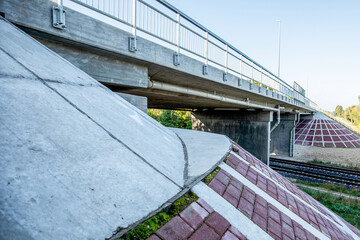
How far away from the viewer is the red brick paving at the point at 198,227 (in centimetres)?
134

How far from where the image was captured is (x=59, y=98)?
2.01m

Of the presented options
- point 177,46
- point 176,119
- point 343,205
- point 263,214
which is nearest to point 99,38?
point 177,46

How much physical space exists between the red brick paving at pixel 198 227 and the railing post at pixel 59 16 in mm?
3815

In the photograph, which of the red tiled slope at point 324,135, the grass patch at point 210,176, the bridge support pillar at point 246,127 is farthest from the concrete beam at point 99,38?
the red tiled slope at point 324,135

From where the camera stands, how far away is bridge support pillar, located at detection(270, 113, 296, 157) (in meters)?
27.5

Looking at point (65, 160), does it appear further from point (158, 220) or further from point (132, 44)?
point (132, 44)

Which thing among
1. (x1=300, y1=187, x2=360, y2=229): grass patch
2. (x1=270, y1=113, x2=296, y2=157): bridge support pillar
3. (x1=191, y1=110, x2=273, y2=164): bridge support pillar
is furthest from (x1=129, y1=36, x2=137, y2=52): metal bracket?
(x1=270, y1=113, x2=296, y2=157): bridge support pillar

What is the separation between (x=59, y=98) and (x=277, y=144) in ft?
101

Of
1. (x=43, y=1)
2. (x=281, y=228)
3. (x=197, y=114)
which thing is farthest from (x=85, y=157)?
(x=197, y=114)

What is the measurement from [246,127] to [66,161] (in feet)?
61.9

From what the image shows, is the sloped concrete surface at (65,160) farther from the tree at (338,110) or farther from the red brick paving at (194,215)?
the tree at (338,110)

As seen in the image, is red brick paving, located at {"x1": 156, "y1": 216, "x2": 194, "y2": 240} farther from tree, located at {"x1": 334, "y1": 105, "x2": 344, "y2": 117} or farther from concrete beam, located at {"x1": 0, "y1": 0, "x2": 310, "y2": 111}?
tree, located at {"x1": 334, "y1": 105, "x2": 344, "y2": 117}

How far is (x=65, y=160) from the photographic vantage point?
143cm

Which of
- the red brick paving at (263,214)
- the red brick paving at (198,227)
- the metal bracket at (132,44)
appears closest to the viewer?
the red brick paving at (198,227)
